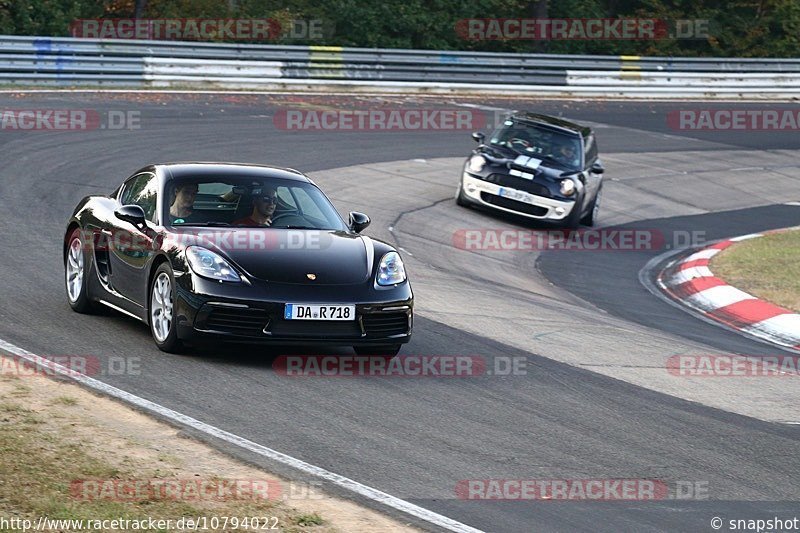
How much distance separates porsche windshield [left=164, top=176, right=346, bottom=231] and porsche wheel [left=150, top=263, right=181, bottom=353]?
53 centimetres

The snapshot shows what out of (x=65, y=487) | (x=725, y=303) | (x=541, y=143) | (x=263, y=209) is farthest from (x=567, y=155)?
(x=65, y=487)

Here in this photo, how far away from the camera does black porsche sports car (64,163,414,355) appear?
8477 millimetres

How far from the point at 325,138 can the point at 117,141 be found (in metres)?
4.49

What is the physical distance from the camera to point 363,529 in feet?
18.8

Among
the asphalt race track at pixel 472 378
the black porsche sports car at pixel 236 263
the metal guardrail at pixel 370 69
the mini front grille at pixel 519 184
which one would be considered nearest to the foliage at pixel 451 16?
the metal guardrail at pixel 370 69

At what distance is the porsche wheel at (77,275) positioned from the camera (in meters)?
9.93

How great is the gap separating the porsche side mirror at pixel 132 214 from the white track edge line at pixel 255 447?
4.23ft

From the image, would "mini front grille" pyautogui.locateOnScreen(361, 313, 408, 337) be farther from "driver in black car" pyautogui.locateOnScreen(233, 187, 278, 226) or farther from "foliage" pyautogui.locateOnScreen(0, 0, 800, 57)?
"foliage" pyautogui.locateOnScreen(0, 0, 800, 57)

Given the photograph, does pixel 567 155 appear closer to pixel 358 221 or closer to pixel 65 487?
pixel 358 221

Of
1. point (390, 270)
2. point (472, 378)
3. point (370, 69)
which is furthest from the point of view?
point (370, 69)

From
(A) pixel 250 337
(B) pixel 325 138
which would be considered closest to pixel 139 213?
(A) pixel 250 337

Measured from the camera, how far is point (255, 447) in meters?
6.82

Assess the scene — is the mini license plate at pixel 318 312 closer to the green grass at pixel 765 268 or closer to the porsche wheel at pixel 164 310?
the porsche wheel at pixel 164 310

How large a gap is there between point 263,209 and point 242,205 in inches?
6.2
